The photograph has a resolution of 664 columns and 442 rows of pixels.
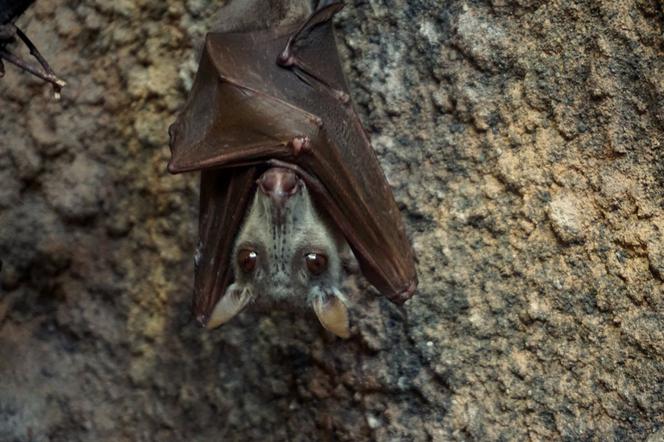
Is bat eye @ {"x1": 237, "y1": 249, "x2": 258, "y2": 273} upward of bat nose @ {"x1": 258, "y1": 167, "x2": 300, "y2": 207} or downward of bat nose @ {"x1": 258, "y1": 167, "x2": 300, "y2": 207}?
downward

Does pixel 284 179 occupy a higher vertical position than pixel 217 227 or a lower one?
higher

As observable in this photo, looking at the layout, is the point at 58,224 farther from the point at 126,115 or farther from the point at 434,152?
the point at 434,152

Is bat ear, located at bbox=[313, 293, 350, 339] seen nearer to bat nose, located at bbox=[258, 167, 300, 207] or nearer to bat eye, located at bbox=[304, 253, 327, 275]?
bat eye, located at bbox=[304, 253, 327, 275]

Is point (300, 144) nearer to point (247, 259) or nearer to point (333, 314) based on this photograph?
point (247, 259)

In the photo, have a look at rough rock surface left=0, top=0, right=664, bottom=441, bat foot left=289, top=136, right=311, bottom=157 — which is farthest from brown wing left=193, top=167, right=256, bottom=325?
rough rock surface left=0, top=0, right=664, bottom=441

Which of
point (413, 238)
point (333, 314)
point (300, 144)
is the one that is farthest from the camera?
point (413, 238)

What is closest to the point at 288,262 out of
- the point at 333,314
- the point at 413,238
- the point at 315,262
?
the point at 315,262

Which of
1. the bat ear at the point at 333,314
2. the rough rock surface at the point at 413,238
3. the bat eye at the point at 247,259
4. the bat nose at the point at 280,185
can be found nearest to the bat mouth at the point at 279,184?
the bat nose at the point at 280,185

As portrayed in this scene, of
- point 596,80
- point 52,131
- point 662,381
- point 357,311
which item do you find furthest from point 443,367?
point 52,131
